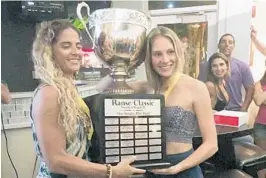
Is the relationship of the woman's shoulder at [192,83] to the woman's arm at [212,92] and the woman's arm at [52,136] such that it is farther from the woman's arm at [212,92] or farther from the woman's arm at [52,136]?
the woman's arm at [52,136]

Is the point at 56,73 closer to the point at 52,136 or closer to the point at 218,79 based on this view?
the point at 52,136

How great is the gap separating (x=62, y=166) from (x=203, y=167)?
1.49ft

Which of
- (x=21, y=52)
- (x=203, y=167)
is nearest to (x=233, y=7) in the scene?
(x=203, y=167)

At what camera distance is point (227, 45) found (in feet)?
3.87

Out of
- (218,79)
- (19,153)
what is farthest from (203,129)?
(19,153)

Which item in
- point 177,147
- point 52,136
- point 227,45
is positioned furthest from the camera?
point 227,45

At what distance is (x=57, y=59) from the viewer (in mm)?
958

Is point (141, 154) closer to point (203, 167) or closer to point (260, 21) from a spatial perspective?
point (203, 167)

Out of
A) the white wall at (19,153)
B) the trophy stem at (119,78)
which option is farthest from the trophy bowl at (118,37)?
the white wall at (19,153)

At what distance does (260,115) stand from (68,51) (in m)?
0.71

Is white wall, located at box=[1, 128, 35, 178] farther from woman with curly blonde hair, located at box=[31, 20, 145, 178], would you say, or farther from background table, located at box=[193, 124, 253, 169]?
background table, located at box=[193, 124, 253, 169]

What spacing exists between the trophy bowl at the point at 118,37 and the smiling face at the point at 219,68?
0.97 ft

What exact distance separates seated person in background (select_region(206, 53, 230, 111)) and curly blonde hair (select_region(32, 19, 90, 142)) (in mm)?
443

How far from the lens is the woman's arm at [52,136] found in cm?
95
